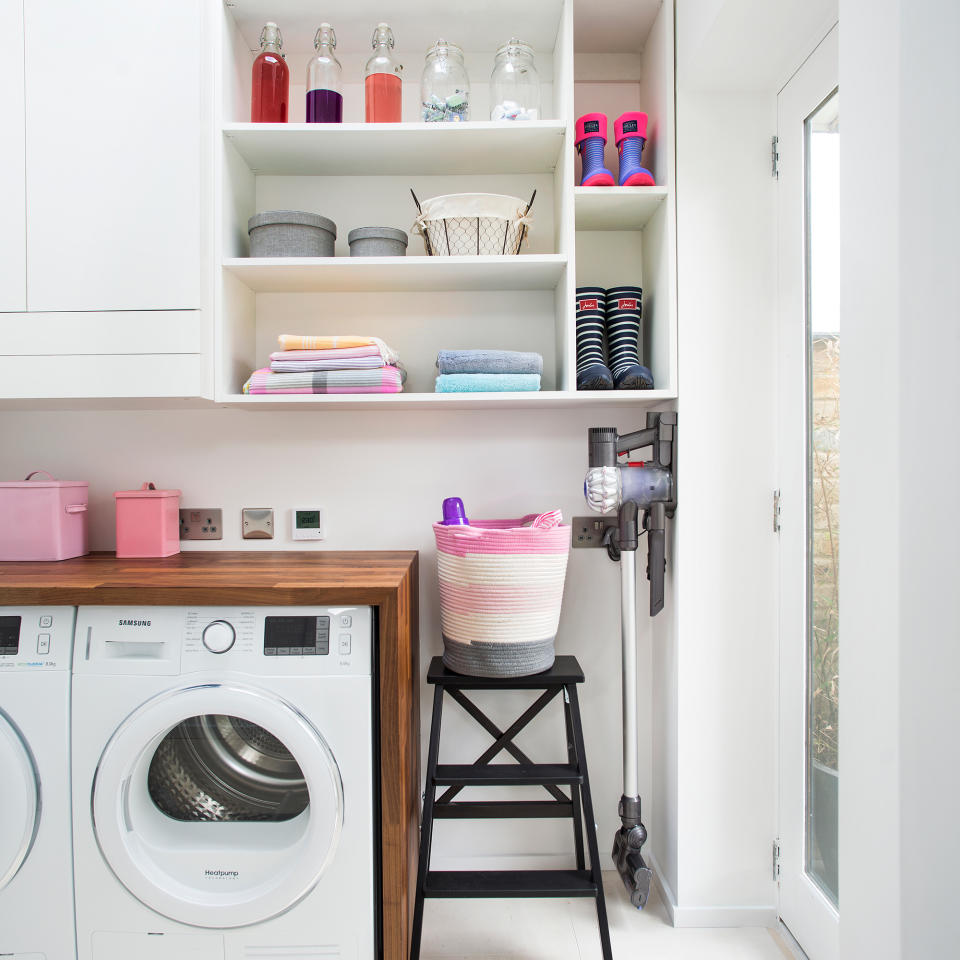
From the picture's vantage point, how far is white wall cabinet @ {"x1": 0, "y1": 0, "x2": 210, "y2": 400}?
151 centimetres

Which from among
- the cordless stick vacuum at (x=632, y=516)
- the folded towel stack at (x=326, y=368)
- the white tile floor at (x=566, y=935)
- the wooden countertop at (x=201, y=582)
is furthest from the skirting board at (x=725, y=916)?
the folded towel stack at (x=326, y=368)

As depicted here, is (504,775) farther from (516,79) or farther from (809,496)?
(516,79)

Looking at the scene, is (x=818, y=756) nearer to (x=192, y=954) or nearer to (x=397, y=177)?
(x=192, y=954)

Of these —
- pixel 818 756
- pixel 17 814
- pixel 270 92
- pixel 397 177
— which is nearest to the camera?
pixel 17 814

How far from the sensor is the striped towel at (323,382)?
62.9 inches

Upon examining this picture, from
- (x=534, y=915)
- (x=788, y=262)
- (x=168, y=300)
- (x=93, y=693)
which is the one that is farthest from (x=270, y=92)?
(x=534, y=915)

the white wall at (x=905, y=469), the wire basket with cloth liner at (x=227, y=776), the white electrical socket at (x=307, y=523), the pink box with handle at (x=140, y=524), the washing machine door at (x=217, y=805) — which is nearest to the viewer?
the white wall at (x=905, y=469)

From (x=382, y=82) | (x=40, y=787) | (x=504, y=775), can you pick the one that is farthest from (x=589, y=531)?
(x=40, y=787)

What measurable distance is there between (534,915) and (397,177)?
2.09 metres

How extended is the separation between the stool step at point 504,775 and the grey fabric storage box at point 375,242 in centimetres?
132

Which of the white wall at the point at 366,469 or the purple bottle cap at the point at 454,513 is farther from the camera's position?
the white wall at the point at 366,469

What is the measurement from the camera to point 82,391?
1524mm

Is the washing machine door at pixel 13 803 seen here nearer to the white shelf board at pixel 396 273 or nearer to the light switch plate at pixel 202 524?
the light switch plate at pixel 202 524

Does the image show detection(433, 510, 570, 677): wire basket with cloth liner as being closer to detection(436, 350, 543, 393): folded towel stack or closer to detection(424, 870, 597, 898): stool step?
detection(436, 350, 543, 393): folded towel stack
